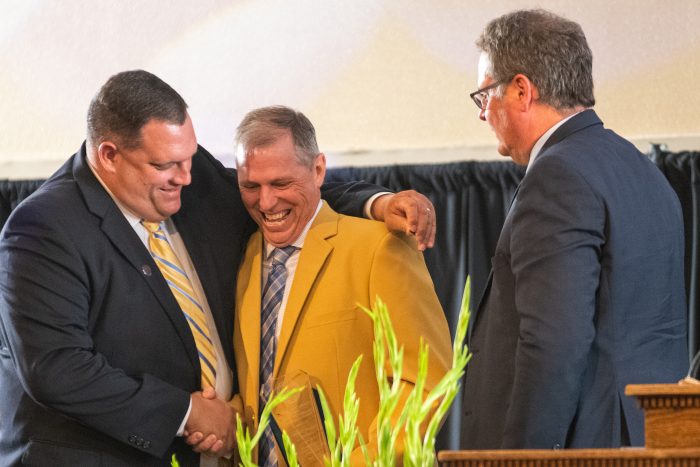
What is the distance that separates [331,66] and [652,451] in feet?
11.3

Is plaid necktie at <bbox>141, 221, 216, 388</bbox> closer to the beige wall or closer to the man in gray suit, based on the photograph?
the man in gray suit

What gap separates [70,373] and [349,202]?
0.86 metres

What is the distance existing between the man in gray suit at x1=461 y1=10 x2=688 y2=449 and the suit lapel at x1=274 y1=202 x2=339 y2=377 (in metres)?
0.42

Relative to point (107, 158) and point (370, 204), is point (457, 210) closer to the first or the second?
point (370, 204)

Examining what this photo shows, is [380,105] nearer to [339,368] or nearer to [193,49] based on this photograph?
[193,49]

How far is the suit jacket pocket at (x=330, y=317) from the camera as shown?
2604 millimetres

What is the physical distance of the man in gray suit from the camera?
2.20m

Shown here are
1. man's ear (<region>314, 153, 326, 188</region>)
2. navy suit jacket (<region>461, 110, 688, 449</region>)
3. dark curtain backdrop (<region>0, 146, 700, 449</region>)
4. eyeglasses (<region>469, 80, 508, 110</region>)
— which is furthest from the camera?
dark curtain backdrop (<region>0, 146, 700, 449</region>)

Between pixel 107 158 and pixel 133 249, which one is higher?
pixel 107 158

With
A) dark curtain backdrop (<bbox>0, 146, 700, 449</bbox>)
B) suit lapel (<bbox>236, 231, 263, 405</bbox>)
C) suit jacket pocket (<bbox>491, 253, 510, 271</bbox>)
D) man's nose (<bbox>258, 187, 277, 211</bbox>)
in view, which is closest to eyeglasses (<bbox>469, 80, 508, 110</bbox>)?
suit jacket pocket (<bbox>491, 253, 510, 271</bbox>)

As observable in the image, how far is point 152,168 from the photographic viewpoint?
2586 mm

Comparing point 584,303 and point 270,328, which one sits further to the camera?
point 270,328

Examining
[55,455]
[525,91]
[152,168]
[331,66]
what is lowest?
[55,455]

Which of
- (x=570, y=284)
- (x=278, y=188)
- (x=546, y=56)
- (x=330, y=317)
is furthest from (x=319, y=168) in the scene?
(x=570, y=284)
